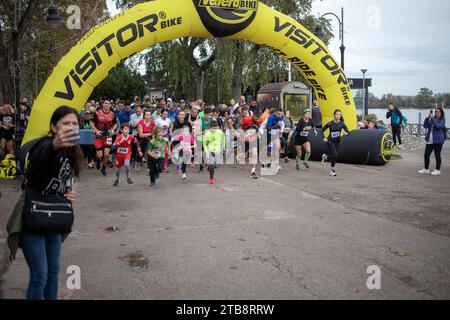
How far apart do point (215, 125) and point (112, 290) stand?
25.9 ft

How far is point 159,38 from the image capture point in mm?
12055

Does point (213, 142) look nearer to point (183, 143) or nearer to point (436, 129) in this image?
point (183, 143)

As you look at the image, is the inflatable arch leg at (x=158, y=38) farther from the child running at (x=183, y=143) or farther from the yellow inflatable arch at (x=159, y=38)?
the child running at (x=183, y=143)

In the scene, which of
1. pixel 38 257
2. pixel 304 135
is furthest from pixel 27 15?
pixel 38 257

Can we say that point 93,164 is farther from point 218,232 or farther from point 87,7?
point 87,7

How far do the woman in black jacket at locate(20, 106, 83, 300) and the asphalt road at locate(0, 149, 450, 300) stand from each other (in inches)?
31.5

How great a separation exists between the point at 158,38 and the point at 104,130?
9.32 ft

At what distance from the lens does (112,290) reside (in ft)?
14.9

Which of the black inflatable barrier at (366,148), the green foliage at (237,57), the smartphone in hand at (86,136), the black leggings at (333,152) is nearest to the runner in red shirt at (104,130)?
the black leggings at (333,152)

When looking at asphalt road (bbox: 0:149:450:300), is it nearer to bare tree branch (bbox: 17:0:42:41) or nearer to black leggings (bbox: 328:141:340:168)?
black leggings (bbox: 328:141:340:168)

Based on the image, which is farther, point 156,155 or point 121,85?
point 121,85

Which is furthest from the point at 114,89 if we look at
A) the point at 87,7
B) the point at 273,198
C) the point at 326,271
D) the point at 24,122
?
the point at 326,271

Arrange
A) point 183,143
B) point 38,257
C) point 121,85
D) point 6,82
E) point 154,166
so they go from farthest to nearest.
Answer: point 121,85 < point 6,82 < point 183,143 < point 154,166 < point 38,257

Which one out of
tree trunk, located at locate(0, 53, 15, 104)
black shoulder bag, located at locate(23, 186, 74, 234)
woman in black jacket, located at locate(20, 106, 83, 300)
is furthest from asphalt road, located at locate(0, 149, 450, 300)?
tree trunk, located at locate(0, 53, 15, 104)
